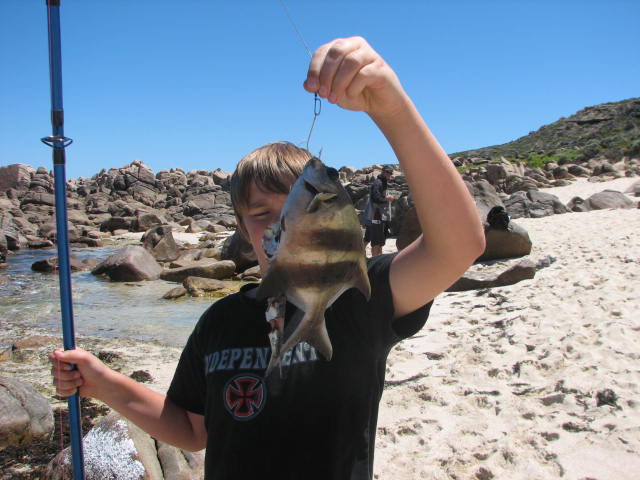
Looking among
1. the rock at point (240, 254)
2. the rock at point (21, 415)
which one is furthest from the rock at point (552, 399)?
the rock at point (240, 254)

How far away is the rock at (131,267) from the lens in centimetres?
1488

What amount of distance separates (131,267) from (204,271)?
2.39 m

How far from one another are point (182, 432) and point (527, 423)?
3.23m

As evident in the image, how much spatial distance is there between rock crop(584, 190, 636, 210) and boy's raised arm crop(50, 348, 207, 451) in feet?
60.7

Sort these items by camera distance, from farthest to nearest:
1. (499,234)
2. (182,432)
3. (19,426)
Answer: (499,234) → (19,426) → (182,432)

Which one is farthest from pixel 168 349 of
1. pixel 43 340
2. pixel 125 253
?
pixel 125 253

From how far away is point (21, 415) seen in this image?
4.61 metres

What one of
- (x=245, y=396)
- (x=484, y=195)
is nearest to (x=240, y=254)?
(x=484, y=195)

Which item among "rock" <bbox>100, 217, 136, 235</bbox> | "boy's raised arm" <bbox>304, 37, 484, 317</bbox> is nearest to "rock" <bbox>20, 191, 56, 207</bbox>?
"rock" <bbox>100, 217, 136, 235</bbox>

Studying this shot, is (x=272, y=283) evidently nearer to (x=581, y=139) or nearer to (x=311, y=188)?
(x=311, y=188)

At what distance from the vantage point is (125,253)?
15.5m

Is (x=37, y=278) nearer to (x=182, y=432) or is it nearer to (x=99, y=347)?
(x=99, y=347)

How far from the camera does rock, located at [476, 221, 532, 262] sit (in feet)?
34.5

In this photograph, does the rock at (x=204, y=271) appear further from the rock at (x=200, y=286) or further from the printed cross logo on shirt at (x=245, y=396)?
the printed cross logo on shirt at (x=245, y=396)
